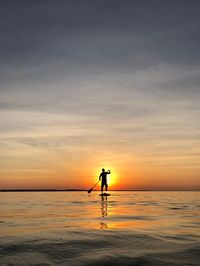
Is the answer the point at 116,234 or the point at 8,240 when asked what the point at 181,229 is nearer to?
the point at 116,234

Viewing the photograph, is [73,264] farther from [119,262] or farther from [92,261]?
[119,262]

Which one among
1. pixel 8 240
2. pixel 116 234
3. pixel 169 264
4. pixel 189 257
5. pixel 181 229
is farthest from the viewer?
pixel 181 229

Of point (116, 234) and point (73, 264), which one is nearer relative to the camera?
point (73, 264)

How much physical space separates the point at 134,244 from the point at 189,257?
4.40 feet

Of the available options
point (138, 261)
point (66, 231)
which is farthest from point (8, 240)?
point (138, 261)

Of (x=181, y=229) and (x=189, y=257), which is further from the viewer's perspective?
(x=181, y=229)

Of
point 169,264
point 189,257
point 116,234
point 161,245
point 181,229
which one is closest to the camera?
point 169,264

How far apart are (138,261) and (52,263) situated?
1334mm

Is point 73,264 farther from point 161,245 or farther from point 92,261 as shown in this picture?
point 161,245

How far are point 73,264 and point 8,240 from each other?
2.54 meters

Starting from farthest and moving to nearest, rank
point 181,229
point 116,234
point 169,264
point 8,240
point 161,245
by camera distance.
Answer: point 181,229
point 116,234
point 8,240
point 161,245
point 169,264

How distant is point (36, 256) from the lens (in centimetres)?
501

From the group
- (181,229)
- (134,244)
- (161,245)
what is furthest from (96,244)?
(181,229)

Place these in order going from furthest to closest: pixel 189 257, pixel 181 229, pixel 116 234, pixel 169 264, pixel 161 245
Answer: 1. pixel 181 229
2. pixel 116 234
3. pixel 161 245
4. pixel 189 257
5. pixel 169 264
